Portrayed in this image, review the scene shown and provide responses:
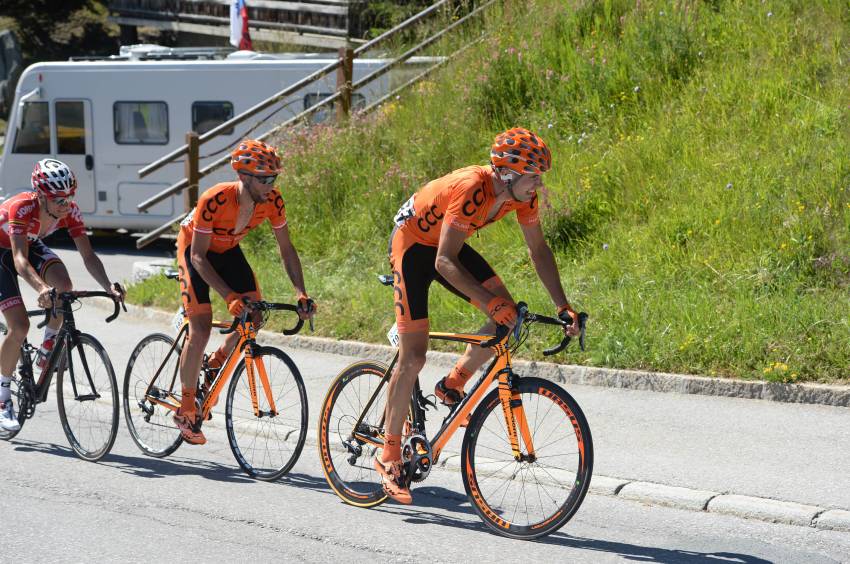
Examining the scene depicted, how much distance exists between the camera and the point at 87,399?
7301 millimetres

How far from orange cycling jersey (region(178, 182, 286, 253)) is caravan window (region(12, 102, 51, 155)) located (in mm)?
14280

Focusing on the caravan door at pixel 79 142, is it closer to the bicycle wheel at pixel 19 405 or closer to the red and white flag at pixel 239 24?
the red and white flag at pixel 239 24

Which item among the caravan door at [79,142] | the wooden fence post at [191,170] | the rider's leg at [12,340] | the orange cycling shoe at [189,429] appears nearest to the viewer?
the orange cycling shoe at [189,429]

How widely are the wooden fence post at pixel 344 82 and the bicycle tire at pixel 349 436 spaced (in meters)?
10.6

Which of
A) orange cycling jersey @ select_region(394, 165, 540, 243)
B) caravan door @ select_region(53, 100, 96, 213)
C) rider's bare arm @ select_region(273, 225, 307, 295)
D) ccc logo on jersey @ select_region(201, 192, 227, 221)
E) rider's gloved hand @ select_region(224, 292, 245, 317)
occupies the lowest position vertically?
caravan door @ select_region(53, 100, 96, 213)

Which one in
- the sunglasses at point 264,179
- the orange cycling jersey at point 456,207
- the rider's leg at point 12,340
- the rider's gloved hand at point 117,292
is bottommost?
the rider's leg at point 12,340

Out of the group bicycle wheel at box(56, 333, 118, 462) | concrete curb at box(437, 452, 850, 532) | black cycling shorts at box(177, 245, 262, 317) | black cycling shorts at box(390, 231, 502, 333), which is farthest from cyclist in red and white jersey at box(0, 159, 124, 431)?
concrete curb at box(437, 452, 850, 532)

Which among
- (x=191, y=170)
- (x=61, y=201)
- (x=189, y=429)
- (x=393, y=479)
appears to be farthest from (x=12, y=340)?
(x=191, y=170)

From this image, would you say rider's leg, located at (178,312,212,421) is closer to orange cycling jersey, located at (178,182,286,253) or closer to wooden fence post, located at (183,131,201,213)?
orange cycling jersey, located at (178,182,286,253)

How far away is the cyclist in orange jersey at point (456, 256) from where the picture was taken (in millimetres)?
5336

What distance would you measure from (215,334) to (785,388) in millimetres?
6021

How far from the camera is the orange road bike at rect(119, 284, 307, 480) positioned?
21.5 ft

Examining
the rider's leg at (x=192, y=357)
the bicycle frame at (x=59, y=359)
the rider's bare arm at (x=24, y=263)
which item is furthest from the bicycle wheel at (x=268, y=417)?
the rider's bare arm at (x=24, y=263)

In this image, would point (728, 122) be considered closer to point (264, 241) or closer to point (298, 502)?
point (264, 241)
